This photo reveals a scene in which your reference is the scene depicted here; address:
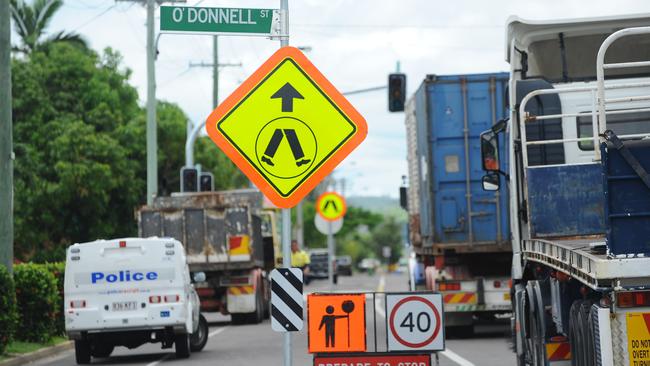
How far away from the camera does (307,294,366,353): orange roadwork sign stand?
1134cm

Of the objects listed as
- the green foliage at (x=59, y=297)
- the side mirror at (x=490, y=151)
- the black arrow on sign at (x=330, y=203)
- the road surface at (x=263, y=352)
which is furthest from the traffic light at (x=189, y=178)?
the side mirror at (x=490, y=151)

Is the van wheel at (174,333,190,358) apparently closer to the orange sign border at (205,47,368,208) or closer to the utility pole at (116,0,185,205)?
the orange sign border at (205,47,368,208)

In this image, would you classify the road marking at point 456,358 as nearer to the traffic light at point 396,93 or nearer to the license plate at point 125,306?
the license plate at point 125,306

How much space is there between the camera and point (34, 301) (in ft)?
76.9

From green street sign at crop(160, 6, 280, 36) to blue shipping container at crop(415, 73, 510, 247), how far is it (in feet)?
36.7

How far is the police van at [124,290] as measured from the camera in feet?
65.9

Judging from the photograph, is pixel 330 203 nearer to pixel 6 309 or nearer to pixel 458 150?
pixel 458 150

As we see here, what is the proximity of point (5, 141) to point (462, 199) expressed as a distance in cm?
743

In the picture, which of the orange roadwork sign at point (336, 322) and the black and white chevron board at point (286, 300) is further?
the orange roadwork sign at point (336, 322)

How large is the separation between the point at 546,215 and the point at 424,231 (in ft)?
35.1

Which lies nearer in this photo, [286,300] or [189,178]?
[286,300]

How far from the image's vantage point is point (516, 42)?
15.0 meters

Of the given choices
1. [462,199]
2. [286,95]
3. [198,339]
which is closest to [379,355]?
[286,95]

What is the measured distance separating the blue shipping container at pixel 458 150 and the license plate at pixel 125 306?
520 centimetres
